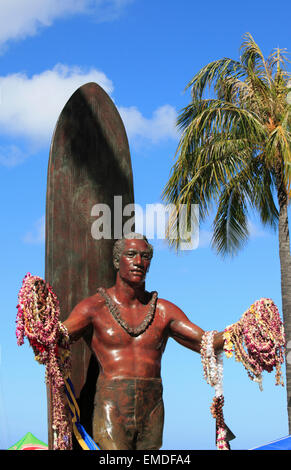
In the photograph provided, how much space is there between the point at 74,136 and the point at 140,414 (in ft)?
8.60

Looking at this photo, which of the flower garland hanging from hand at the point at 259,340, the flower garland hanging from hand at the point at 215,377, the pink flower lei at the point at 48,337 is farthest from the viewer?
the flower garland hanging from hand at the point at 215,377

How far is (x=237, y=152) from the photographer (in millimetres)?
11766

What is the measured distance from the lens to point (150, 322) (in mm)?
5664

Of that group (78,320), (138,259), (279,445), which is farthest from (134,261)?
(279,445)

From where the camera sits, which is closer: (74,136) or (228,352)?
(228,352)

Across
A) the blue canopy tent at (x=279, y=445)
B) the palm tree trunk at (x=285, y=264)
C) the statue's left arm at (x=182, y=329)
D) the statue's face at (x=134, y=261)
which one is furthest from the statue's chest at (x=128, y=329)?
the palm tree trunk at (x=285, y=264)

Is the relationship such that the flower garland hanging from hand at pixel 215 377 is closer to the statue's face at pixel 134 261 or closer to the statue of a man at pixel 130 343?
the statue of a man at pixel 130 343

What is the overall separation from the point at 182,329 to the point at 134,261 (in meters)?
0.70

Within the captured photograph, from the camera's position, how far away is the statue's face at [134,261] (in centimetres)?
565

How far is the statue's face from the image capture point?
18.5 ft

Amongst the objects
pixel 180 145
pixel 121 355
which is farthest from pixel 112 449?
pixel 180 145

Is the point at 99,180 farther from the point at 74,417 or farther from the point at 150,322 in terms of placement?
the point at 74,417

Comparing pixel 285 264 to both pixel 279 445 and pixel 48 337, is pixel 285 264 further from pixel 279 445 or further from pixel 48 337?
pixel 48 337

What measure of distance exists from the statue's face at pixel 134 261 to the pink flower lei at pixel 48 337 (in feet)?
2.46
